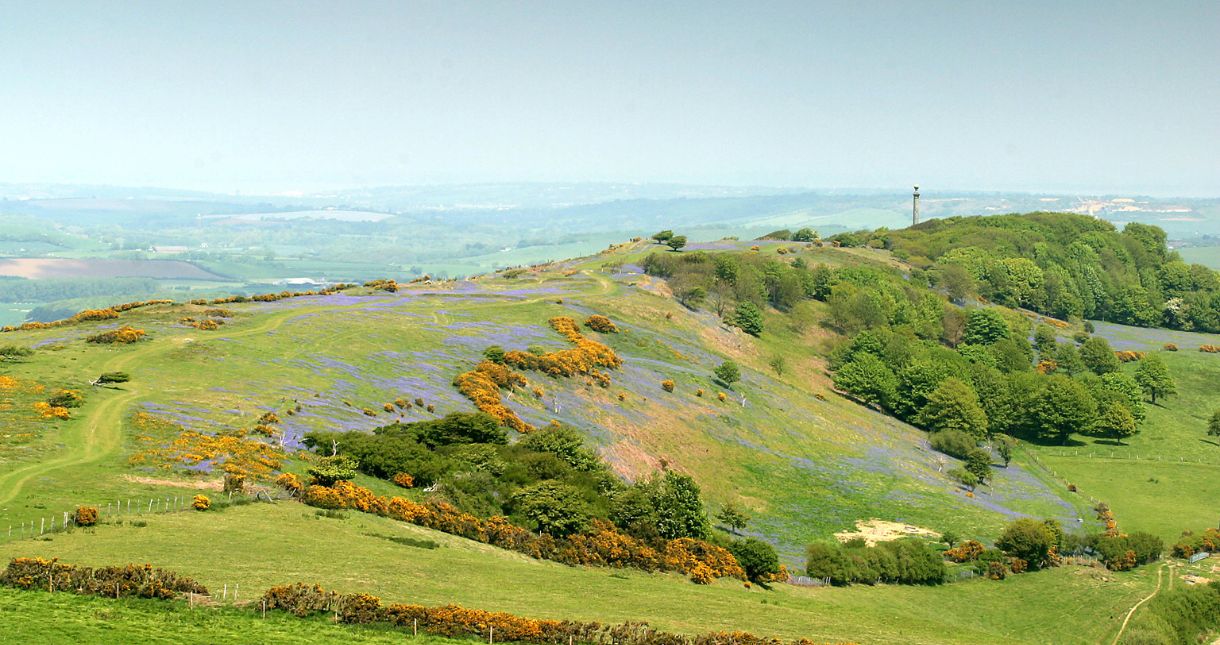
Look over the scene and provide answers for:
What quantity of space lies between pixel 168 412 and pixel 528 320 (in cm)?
6334

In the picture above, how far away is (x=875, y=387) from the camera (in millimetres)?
148625

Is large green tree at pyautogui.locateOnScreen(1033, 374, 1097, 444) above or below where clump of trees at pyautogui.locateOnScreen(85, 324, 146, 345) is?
below

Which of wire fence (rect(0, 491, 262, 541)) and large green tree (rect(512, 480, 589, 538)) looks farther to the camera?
large green tree (rect(512, 480, 589, 538))

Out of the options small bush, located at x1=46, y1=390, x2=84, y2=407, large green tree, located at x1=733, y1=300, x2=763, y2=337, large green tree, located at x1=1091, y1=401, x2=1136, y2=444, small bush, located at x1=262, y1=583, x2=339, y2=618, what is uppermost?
small bush, located at x1=46, y1=390, x2=84, y2=407

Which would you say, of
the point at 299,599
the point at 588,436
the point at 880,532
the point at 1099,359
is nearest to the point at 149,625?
the point at 299,599

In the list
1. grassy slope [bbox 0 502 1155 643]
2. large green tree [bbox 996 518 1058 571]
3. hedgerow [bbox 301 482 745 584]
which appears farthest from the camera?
large green tree [bbox 996 518 1058 571]

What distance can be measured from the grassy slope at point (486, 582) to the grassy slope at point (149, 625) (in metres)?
3.13

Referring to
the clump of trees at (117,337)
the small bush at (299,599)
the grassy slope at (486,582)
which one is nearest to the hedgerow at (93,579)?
the grassy slope at (486,582)

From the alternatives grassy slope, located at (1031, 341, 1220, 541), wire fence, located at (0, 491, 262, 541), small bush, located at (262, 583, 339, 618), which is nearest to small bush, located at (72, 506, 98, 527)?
wire fence, located at (0, 491, 262, 541)

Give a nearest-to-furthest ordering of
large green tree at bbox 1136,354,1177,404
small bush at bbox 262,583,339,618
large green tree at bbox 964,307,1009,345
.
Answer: small bush at bbox 262,583,339,618 < large green tree at bbox 1136,354,1177,404 < large green tree at bbox 964,307,1009,345

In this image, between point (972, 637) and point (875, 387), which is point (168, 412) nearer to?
point (972, 637)

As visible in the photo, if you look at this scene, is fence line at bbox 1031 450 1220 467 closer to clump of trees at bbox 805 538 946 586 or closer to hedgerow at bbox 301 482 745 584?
clump of trees at bbox 805 538 946 586

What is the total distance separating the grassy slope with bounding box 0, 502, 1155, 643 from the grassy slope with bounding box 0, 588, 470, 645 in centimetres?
313

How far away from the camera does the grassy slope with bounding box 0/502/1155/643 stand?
147 ft
